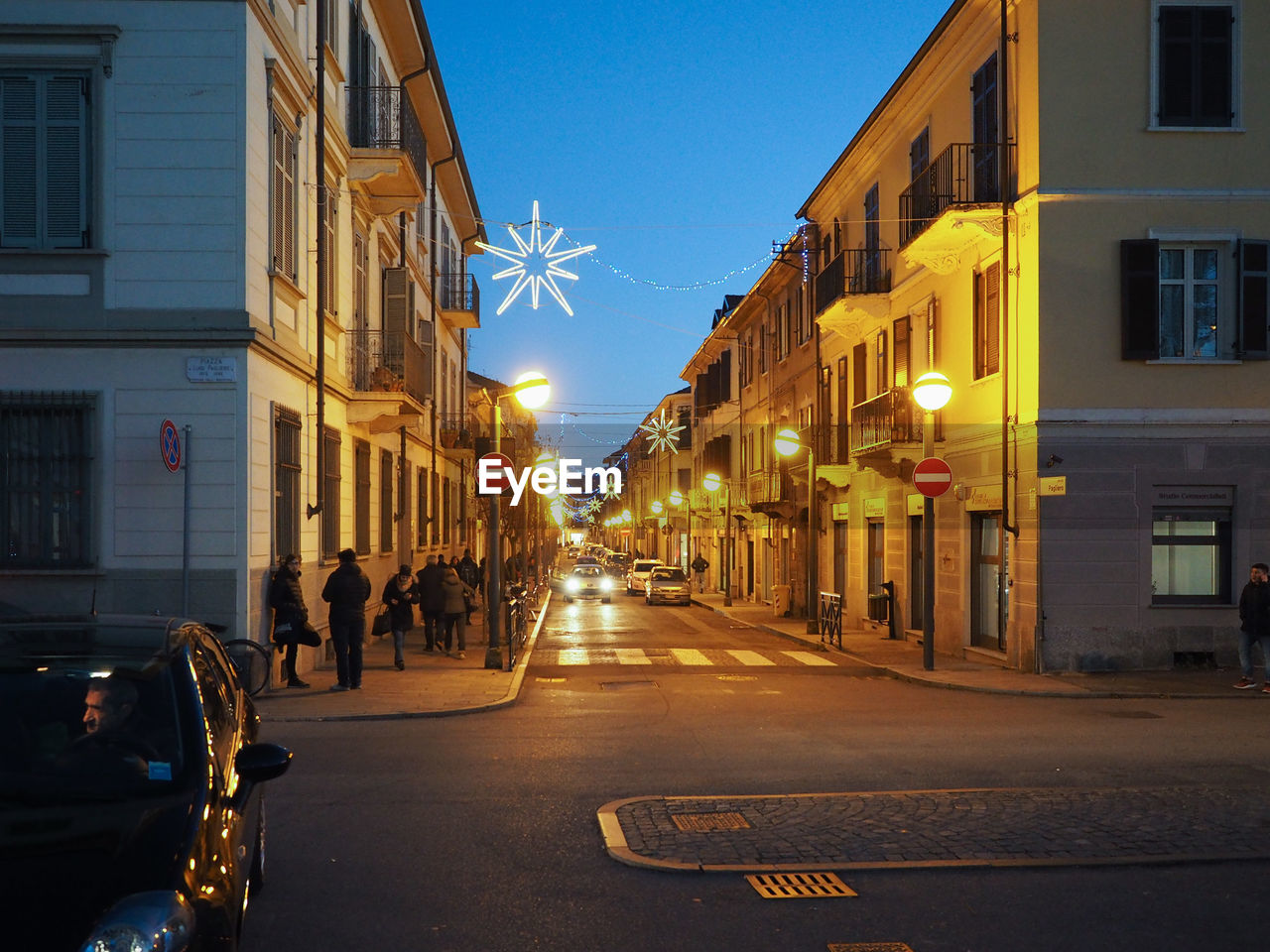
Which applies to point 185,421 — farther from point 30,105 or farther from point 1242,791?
point 1242,791

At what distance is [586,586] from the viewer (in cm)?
4797

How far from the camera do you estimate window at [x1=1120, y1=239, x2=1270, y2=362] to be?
58.3ft

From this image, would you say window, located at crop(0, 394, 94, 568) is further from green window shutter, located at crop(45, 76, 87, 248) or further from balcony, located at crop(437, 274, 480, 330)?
balcony, located at crop(437, 274, 480, 330)

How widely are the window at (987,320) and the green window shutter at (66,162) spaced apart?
42.8ft

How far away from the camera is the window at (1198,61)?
18.0 meters

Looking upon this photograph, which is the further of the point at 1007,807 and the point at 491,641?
the point at 491,641

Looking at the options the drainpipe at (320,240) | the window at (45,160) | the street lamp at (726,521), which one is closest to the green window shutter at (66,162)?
the window at (45,160)

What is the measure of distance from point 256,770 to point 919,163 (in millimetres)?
21066

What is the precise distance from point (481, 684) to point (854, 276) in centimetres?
1400

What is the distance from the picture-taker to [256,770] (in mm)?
5098

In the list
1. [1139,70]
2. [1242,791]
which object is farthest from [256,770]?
[1139,70]

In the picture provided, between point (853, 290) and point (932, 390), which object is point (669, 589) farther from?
point (932, 390)

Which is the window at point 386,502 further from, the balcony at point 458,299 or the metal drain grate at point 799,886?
the metal drain grate at point 799,886

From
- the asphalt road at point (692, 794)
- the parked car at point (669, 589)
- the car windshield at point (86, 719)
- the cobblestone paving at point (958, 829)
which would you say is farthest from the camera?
the parked car at point (669, 589)
